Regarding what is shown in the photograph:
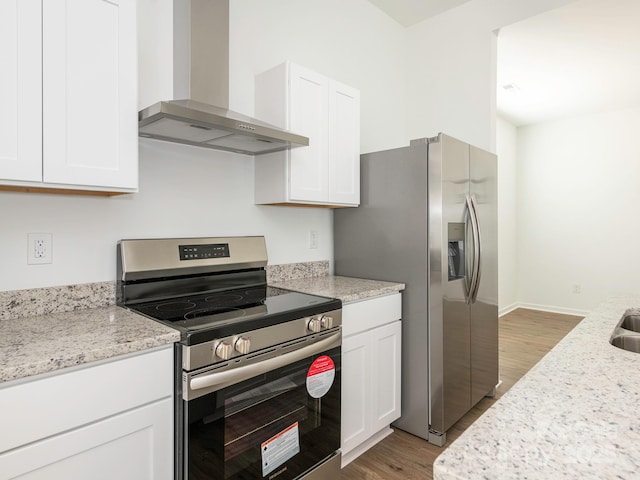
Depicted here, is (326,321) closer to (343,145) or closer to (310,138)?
(310,138)

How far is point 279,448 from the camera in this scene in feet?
5.28

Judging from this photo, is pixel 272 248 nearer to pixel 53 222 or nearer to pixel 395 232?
pixel 395 232

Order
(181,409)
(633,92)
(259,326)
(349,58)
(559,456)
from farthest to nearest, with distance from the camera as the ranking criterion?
(633,92)
(349,58)
(259,326)
(181,409)
(559,456)

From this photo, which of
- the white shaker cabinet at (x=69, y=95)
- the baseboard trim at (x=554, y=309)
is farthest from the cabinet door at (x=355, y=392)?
the baseboard trim at (x=554, y=309)

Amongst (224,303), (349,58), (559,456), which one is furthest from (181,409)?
(349,58)

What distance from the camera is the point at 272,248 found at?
2.47 meters

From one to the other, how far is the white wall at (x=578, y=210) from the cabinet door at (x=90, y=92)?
19.6 ft

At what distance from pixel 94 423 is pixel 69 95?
1069mm

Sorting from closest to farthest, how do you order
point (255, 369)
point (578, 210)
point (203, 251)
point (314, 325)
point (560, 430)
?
1. point (560, 430)
2. point (255, 369)
3. point (314, 325)
4. point (203, 251)
5. point (578, 210)

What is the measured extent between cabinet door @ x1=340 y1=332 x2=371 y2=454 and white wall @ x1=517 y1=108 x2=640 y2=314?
16.0ft

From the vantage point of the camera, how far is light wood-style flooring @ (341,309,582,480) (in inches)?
81.3

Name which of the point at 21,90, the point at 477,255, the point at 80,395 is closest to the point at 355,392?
the point at 477,255

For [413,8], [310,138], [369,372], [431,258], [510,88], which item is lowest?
[369,372]

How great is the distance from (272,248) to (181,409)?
4.16 feet
